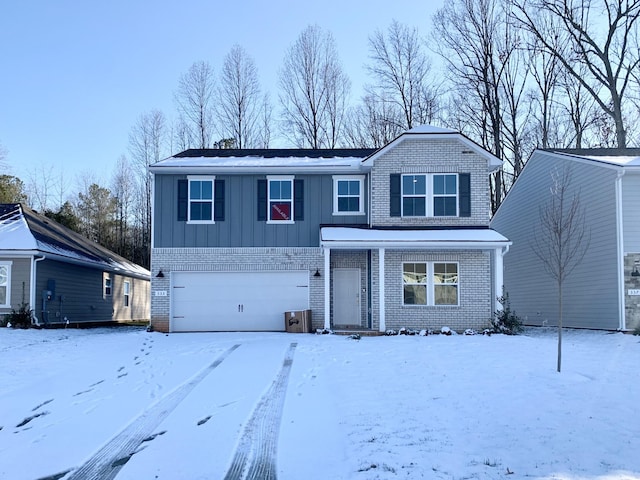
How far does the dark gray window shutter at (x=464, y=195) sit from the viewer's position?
1794 cm

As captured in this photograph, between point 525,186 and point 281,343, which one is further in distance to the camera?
point 525,186

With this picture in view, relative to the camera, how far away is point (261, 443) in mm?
6430

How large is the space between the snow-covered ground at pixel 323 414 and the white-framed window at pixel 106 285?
13.2 m

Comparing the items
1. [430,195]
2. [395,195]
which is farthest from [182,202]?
[430,195]

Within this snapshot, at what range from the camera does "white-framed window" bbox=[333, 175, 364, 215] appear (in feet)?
60.6

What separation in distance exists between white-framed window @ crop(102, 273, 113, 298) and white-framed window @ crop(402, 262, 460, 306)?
14256 millimetres

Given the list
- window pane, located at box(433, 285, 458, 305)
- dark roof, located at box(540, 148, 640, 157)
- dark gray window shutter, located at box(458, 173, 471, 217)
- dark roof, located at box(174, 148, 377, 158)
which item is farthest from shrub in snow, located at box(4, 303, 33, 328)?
dark roof, located at box(540, 148, 640, 157)

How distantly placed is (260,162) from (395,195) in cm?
421

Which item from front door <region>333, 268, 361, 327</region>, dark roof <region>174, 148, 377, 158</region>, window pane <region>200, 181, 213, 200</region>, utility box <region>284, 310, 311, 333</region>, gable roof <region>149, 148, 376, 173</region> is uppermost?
dark roof <region>174, 148, 377, 158</region>

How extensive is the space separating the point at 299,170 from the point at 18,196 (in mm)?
25075

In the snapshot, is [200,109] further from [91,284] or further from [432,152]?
[432,152]

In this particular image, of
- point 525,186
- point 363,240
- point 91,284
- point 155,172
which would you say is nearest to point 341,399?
point 363,240

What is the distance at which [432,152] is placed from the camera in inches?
709

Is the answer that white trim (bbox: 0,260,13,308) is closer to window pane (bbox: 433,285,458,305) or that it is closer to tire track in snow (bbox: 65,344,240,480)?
tire track in snow (bbox: 65,344,240,480)
